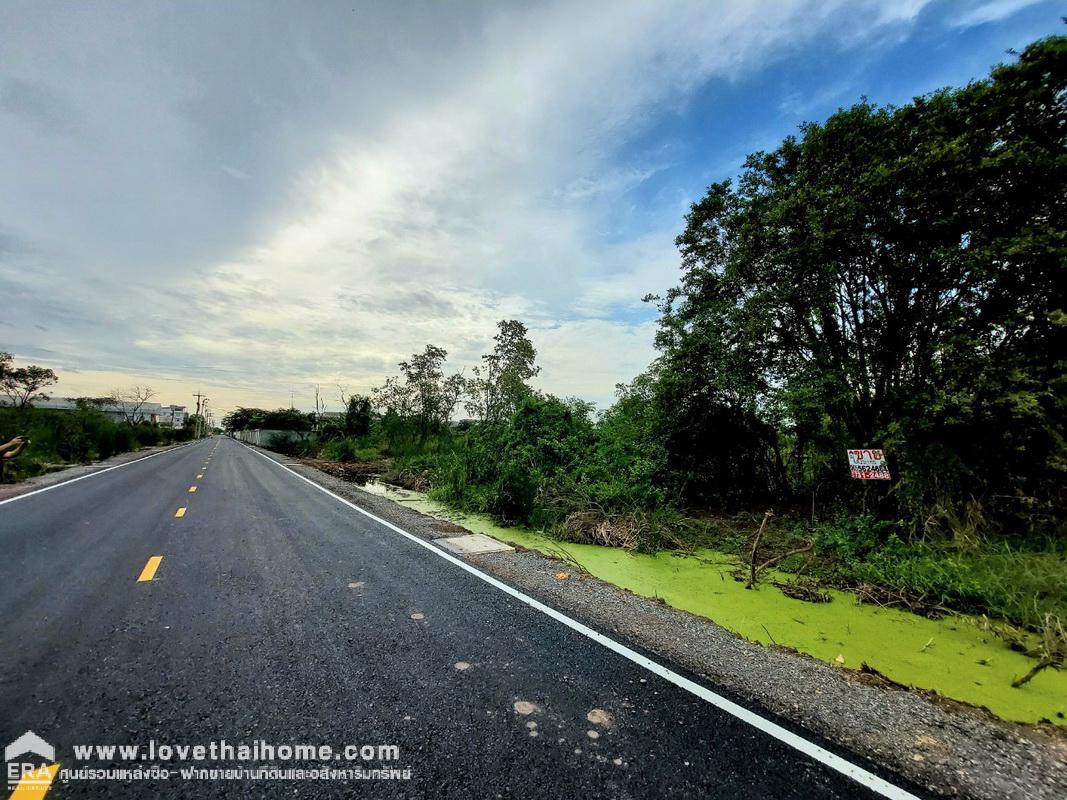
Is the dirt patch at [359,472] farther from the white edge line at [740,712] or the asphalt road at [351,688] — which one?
the white edge line at [740,712]

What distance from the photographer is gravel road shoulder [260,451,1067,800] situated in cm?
229

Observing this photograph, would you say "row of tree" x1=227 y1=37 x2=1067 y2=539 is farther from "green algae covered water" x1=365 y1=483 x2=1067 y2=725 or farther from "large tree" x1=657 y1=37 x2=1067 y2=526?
"green algae covered water" x1=365 y1=483 x2=1067 y2=725

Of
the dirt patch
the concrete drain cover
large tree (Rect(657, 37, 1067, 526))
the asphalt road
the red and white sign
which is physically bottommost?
the dirt patch

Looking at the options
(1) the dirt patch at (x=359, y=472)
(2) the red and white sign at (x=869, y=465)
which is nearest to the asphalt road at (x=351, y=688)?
(2) the red and white sign at (x=869, y=465)

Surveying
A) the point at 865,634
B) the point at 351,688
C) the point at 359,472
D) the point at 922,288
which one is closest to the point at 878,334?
the point at 922,288

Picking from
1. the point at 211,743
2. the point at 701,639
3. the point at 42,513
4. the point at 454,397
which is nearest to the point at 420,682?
the point at 211,743

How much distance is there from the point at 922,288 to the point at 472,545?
885 cm

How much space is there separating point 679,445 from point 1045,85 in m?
8.95

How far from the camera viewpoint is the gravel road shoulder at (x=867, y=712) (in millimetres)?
2289

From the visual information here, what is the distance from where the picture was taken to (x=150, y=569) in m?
4.85

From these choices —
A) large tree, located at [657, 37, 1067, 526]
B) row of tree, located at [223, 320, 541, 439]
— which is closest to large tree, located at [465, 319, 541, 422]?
row of tree, located at [223, 320, 541, 439]

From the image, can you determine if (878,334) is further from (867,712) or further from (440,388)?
(440,388)

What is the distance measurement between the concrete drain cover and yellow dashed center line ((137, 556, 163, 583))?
137 inches

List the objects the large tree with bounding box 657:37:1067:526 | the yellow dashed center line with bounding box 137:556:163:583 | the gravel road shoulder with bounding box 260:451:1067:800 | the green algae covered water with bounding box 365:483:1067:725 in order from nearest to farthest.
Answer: the gravel road shoulder with bounding box 260:451:1067:800, the green algae covered water with bounding box 365:483:1067:725, the yellow dashed center line with bounding box 137:556:163:583, the large tree with bounding box 657:37:1067:526
